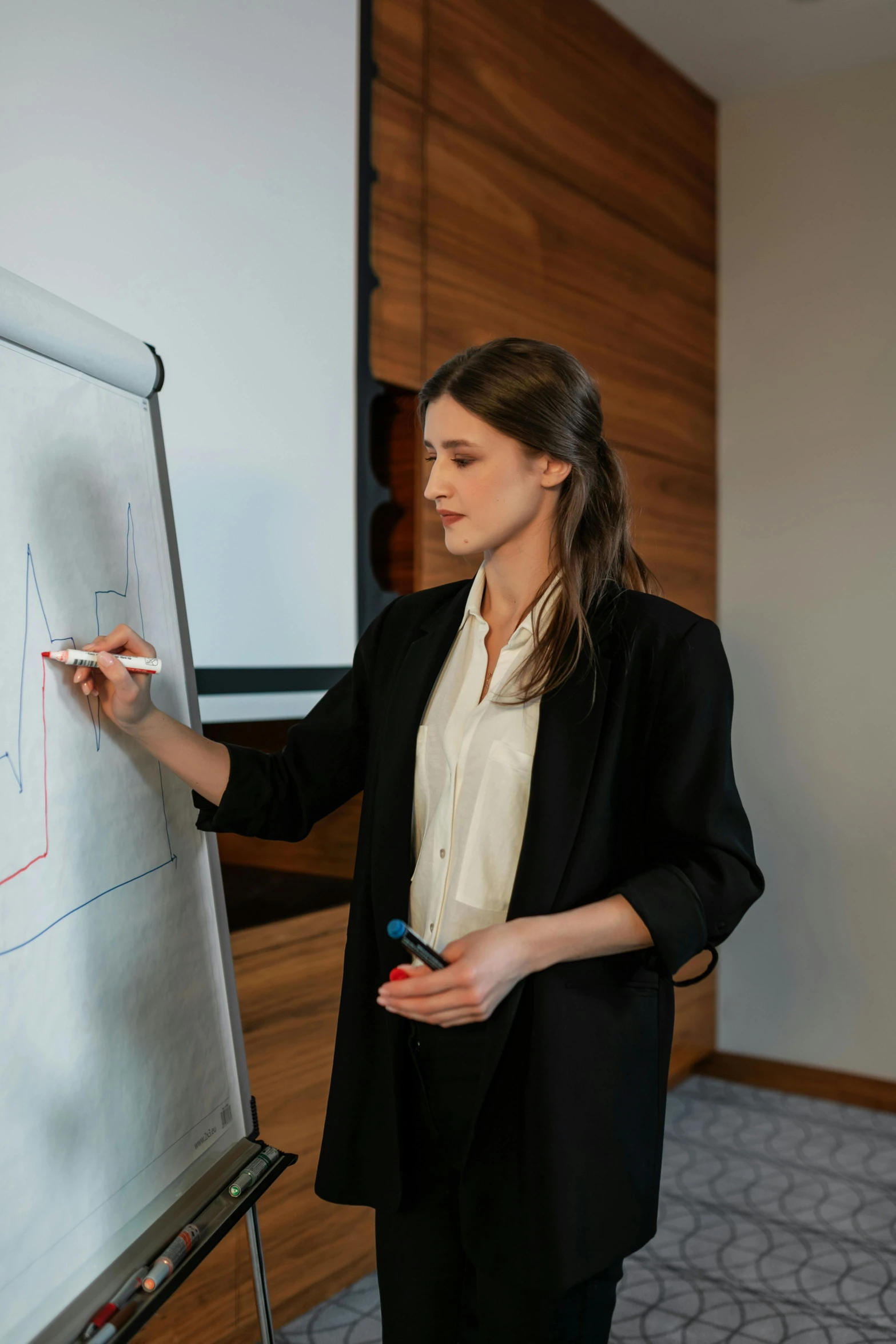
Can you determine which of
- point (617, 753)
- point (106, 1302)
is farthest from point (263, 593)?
point (106, 1302)

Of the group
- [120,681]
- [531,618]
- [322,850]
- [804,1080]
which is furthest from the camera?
[804,1080]

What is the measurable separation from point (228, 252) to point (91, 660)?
101cm

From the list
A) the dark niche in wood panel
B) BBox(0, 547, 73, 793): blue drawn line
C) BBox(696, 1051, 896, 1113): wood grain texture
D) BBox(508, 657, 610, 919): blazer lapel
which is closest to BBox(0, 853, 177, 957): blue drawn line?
BBox(0, 547, 73, 793): blue drawn line

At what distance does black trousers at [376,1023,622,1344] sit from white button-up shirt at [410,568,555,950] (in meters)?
0.12

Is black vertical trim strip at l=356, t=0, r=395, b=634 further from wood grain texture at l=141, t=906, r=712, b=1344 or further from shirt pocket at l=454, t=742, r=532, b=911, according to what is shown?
shirt pocket at l=454, t=742, r=532, b=911

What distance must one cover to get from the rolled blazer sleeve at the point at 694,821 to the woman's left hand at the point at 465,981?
0.13 meters

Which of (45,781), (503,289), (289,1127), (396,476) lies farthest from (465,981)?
(503,289)

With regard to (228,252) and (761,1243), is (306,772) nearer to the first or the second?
(228,252)

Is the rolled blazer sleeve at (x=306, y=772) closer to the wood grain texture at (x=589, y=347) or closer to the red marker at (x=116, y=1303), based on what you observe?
the red marker at (x=116, y=1303)

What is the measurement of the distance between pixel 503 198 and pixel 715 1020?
237 cm

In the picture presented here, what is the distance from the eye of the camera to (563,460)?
1.16 meters

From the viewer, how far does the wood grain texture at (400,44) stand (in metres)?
2.05

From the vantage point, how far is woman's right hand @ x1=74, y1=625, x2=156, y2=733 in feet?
3.11

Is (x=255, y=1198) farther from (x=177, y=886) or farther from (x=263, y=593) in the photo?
(x=263, y=593)
